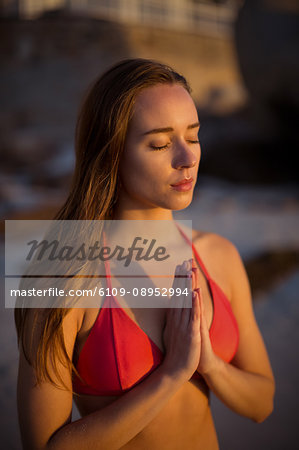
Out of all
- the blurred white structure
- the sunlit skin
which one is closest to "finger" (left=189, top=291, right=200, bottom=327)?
the sunlit skin

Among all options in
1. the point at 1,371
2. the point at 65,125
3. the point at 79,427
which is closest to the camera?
the point at 79,427

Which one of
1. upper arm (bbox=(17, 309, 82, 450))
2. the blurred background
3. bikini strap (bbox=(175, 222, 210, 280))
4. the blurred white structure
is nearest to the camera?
upper arm (bbox=(17, 309, 82, 450))

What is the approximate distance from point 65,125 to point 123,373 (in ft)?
51.4

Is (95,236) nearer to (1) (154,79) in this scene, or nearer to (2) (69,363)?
(2) (69,363)

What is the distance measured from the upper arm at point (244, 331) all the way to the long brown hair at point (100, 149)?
0.55 m

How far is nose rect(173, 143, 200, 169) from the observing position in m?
1.26

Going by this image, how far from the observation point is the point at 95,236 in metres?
1.32

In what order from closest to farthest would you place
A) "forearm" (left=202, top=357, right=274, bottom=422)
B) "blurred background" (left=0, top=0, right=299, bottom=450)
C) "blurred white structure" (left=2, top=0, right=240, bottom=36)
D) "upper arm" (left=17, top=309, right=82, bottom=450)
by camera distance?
"upper arm" (left=17, top=309, right=82, bottom=450)
"forearm" (left=202, top=357, right=274, bottom=422)
"blurred background" (left=0, top=0, right=299, bottom=450)
"blurred white structure" (left=2, top=0, right=240, bottom=36)

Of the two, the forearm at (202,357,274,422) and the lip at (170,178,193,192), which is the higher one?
the lip at (170,178,193,192)

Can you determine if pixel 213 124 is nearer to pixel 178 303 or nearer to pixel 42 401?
pixel 178 303

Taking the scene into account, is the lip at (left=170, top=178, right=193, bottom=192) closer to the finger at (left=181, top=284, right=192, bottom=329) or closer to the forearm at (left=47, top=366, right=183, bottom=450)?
the finger at (left=181, top=284, right=192, bottom=329)

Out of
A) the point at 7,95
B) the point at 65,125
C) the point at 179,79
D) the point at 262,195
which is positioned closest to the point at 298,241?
the point at 262,195

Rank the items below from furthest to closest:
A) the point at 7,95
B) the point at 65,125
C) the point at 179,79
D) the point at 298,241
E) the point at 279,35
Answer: the point at 7,95
the point at 65,125
the point at 279,35
the point at 298,241
the point at 179,79

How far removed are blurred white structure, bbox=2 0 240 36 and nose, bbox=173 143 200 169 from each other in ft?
72.9
